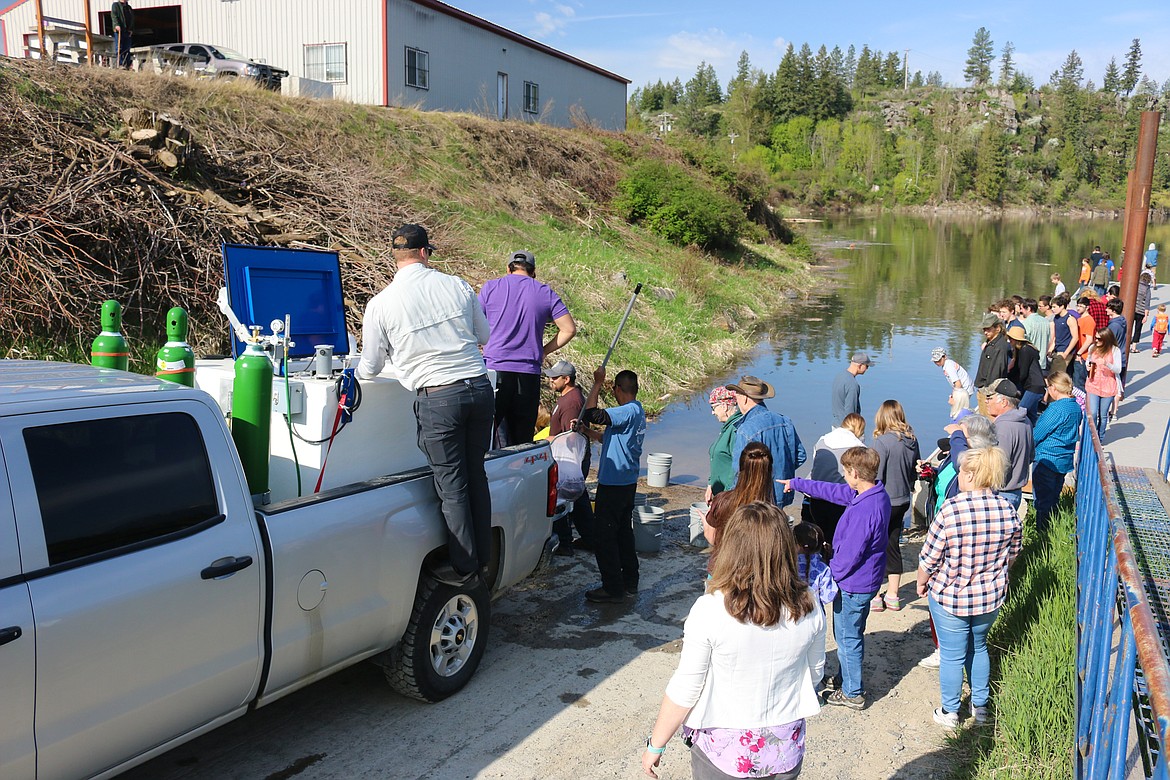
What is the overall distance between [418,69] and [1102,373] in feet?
83.4

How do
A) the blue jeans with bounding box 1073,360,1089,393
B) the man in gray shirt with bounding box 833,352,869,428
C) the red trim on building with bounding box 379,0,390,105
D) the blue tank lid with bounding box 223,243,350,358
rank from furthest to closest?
the red trim on building with bounding box 379,0,390,105 → the blue jeans with bounding box 1073,360,1089,393 → the man in gray shirt with bounding box 833,352,869,428 → the blue tank lid with bounding box 223,243,350,358

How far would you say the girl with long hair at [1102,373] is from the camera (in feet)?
38.0

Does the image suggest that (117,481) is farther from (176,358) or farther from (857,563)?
(857,563)

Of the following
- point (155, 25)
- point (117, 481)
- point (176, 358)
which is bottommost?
point (117, 481)

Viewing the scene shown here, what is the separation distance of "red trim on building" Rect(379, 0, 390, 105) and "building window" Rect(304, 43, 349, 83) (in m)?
1.43

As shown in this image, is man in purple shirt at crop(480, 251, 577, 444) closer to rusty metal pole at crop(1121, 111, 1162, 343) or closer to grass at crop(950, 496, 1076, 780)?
grass at crop(950, 496, 1076, 780)

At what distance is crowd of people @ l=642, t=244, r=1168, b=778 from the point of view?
3.07m

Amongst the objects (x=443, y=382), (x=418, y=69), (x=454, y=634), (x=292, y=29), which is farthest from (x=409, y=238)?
(x=292, y=29)

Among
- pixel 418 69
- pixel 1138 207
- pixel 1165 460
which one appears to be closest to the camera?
pixel 1165 460

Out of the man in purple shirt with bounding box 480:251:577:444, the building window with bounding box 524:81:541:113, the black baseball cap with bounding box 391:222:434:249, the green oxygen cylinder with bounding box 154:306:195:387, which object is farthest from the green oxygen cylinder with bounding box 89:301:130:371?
the building window with bounding box 524:81:541:113

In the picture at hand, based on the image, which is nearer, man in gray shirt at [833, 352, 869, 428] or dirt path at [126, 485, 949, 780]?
dirt path at [126, 485, 949, 780]

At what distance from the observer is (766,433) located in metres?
6.17

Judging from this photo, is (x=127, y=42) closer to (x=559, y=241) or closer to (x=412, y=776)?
(x=559, y=241)

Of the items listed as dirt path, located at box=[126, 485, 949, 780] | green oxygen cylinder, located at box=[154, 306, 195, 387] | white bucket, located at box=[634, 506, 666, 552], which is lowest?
dirt path, located at box=[126, 485, 949, 780]
